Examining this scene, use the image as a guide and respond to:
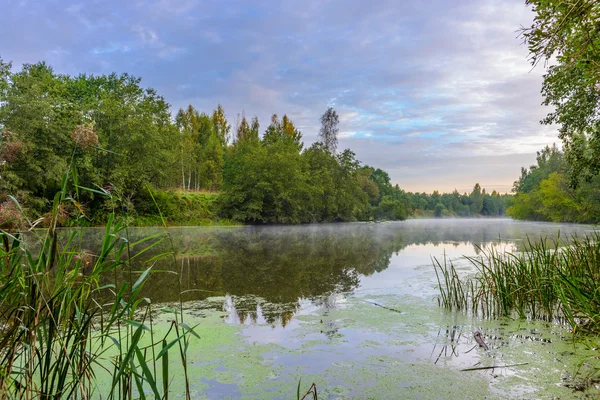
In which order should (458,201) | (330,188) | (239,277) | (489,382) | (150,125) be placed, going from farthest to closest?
1. (458,201)
2. (330,188)
3. (150,125)
4. (239,277)
5. (489,382)

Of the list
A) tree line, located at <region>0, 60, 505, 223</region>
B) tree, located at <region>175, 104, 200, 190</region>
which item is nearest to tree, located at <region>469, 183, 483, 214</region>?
tree line, located at <region>0, 60, 505, 223</region>

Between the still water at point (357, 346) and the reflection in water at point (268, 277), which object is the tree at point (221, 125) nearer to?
the reflection in water at point (268, 277)

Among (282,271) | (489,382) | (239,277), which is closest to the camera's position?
(489,382)

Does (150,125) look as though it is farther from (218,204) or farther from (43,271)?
(43,271)

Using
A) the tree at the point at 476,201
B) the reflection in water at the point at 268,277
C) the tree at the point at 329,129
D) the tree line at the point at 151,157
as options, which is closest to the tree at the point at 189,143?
the tree line at the point at 151,157

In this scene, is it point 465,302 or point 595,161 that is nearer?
point 465,302

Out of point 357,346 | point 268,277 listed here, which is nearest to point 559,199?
point 268,277

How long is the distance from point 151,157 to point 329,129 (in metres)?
27.3

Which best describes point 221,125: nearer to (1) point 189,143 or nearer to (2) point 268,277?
(1) point 189,143

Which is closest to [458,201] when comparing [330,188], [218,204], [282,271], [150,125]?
[330,188]

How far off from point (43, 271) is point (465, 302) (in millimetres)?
4775

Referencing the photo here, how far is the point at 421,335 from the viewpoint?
4070 millimetres

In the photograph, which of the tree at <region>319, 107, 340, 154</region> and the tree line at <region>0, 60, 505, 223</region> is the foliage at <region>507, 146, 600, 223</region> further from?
the tree at <region>319, 107, 340, 154</region>

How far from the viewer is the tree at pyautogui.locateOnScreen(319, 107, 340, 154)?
46.6 metres
